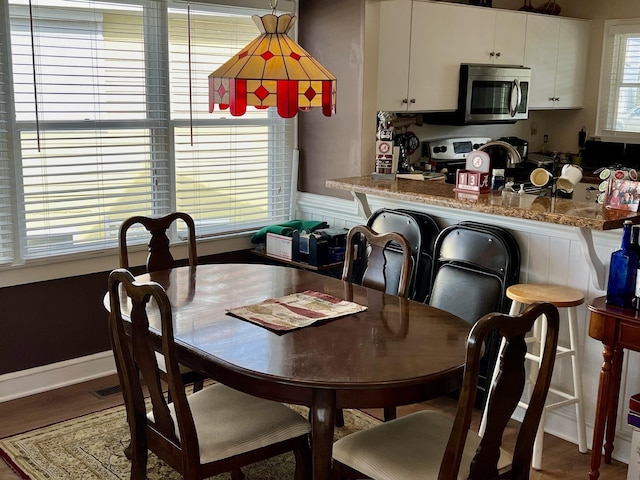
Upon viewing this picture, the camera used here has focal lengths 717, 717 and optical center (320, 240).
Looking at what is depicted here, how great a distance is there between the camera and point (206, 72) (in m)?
4.14

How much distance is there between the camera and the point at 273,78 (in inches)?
86.7

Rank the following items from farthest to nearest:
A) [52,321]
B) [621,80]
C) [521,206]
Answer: [621,80] → [52,321] → [521,206]

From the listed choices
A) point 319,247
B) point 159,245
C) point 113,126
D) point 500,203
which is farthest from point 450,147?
point 159,245

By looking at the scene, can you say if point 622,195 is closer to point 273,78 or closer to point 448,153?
point 273,78

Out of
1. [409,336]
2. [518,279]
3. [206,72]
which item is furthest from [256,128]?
[409,336]

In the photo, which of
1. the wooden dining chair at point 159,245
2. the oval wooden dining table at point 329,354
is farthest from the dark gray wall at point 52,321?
the oval wooden dining table at point 329,354

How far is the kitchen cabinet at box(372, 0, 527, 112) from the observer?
13.7 feet

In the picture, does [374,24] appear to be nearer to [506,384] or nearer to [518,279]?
[518,279]

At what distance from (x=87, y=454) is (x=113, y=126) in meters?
1.69

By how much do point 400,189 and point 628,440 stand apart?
5.16ft

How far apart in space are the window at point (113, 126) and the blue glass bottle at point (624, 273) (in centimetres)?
237

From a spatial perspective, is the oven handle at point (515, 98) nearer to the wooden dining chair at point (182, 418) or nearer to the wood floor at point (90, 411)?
the wood floor at point (90, 411)

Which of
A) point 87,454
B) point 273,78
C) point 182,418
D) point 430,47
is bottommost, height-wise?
point 87,454

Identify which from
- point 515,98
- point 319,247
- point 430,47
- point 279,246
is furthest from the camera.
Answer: point 515,98
